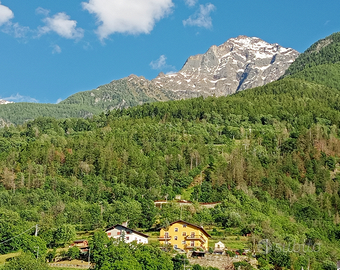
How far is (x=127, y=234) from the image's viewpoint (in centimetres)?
9538

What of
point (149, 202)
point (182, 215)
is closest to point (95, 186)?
point (149, 202)

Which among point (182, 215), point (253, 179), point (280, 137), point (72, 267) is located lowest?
point (72, 267)

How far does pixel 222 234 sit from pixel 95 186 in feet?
151

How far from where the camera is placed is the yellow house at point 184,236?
3750 inches

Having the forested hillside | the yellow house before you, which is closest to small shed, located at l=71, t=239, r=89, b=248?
the forested hillside

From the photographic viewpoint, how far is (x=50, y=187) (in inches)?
5399

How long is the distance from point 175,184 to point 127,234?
176 feet

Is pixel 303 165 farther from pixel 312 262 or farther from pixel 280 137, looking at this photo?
pixel 312 262

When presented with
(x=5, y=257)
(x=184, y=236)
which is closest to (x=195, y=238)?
(x=184, y=236)

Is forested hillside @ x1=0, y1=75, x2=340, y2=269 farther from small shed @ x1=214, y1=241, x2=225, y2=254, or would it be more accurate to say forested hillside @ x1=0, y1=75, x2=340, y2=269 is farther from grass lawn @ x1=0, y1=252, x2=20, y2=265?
small shed @ x1=214, y1=241, x2=225, y2=254

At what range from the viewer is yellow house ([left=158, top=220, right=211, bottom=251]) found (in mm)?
95250

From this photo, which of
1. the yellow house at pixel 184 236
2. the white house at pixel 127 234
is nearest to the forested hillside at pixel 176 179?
the white house at pixel 127 234

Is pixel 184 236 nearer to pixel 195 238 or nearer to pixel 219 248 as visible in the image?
pixel 195 238

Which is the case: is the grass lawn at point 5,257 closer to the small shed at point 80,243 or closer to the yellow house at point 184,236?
the small shed at point 80,243
